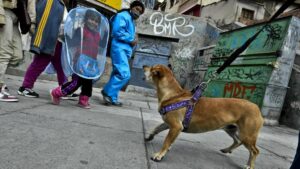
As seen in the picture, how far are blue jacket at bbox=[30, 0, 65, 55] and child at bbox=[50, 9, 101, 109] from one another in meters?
0.28

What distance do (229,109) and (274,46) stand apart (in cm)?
485

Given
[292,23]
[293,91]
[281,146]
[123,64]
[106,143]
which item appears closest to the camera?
[106,143]

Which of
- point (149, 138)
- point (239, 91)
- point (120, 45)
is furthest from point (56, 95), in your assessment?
point (239, 91)

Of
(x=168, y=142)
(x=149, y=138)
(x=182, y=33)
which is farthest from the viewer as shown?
(x=182, y=33)

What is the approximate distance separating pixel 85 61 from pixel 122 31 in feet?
4.09

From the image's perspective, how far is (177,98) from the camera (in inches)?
133

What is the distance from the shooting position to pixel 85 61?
17.1 feet

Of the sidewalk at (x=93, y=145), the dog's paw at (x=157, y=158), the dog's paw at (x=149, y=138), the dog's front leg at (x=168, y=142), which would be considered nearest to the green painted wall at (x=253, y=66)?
the sidewalk at (x=93, y=145)

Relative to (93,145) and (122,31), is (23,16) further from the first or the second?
(93,145)

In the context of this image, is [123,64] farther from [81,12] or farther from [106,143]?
[106,143]

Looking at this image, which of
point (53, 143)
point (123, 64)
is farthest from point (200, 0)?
point (53, 143)

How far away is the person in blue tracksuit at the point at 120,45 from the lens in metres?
6.15

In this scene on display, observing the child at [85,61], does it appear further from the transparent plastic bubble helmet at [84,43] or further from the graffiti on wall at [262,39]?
the graffiti on wall at [262,39]

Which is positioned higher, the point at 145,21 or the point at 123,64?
the point at 145,21
